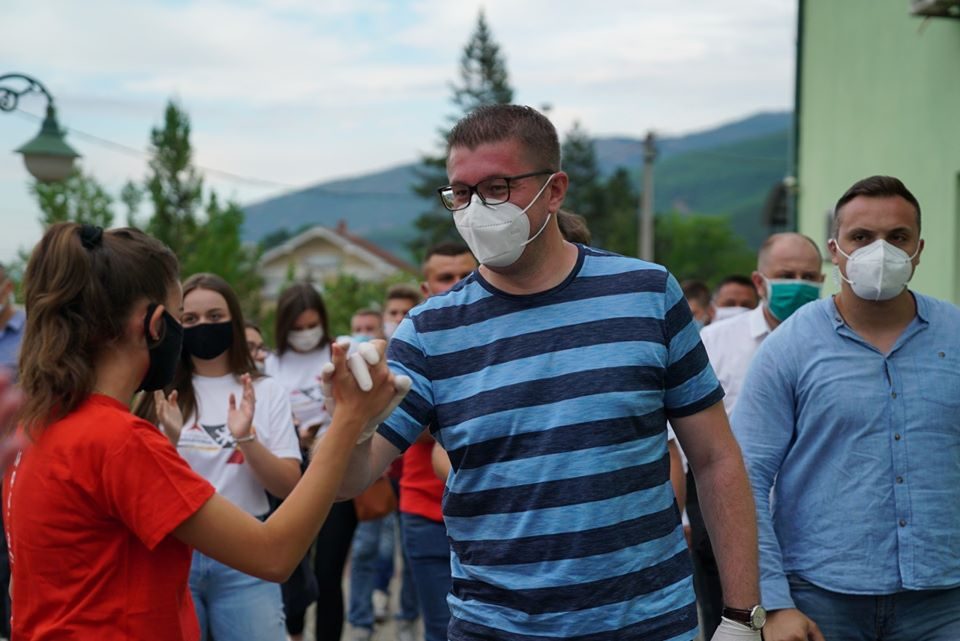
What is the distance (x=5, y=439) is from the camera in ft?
6.31

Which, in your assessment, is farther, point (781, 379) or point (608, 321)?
point (781, 379)

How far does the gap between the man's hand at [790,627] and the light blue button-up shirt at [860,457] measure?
0.04 m

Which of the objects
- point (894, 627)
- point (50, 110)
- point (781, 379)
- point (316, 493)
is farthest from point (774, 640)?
point (50, 110)

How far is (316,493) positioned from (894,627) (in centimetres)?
212

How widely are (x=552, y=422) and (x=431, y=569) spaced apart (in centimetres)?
275

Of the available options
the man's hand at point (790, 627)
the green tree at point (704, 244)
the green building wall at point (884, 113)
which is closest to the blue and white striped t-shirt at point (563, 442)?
the man's hand at point (790, 627)

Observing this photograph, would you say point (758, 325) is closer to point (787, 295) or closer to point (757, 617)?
point (787, 295)

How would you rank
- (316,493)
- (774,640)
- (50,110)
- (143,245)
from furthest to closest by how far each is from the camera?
(50,110) → (774,640) → (143,245) → (316,493)

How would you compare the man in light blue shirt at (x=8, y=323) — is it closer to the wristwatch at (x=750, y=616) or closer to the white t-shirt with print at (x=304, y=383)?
the white t-shirt with print at (x=304, y=383)

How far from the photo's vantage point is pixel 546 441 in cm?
322

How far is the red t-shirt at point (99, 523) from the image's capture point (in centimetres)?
293

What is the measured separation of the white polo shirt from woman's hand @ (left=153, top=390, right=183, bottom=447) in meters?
2.56

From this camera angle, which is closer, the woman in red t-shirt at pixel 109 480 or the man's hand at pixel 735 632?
→ the woman in red t-shirt at pixel 109 480

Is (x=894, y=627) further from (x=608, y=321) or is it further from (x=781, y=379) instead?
(x=608, y=321)
